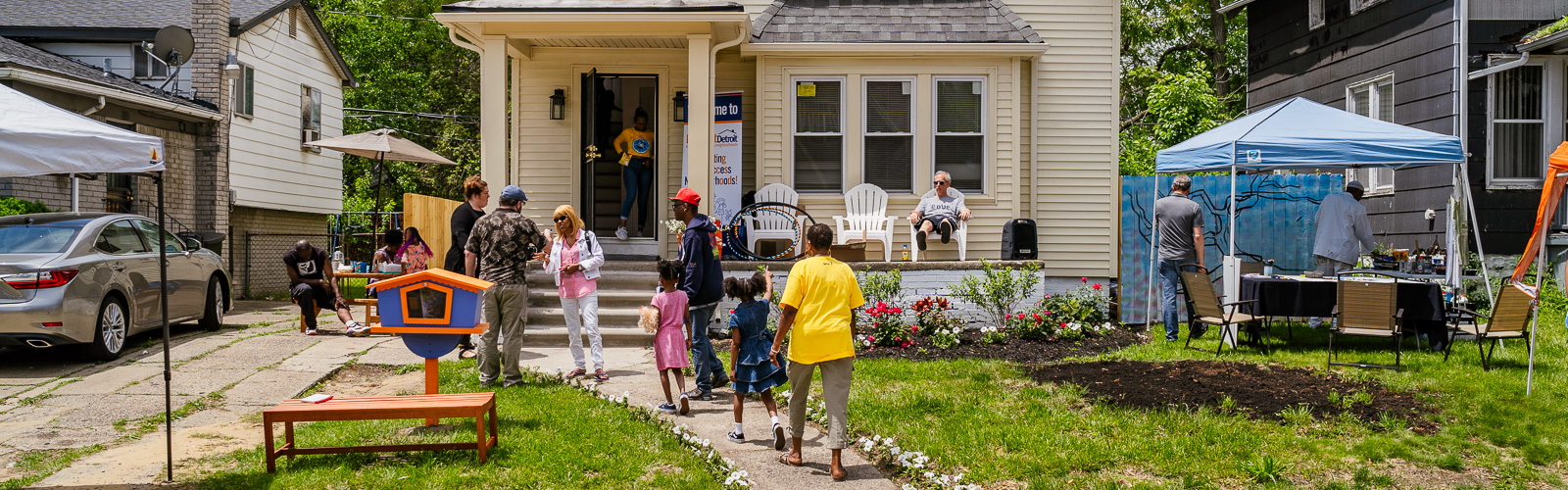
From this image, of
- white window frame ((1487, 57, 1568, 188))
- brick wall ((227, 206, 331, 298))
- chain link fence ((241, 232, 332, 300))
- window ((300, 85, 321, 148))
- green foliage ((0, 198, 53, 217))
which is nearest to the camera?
green foliage ((0, 198, 53, 217))

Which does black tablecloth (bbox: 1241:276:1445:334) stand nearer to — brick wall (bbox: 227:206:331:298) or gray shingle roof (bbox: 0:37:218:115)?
gray shingle roof (bbox: 0:37:218:115)

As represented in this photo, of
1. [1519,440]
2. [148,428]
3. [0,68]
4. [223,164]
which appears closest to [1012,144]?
[1519,440]

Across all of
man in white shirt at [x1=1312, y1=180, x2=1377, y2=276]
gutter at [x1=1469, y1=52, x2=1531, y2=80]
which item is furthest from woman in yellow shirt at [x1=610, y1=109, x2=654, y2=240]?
gutter at [x1=1469, y1=52, x2=1531, y2=80]

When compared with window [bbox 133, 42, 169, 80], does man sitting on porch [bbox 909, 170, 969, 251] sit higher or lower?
lower

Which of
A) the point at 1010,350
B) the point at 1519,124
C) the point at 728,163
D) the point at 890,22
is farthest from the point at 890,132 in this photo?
the point at 1519,124

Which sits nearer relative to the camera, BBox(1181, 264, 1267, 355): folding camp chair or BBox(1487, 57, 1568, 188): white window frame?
BBox(1181, 264, 1267, 355): folding camp chair

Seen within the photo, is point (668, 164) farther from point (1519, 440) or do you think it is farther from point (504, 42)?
point (1519, 440)

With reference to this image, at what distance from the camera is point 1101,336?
1039 centimetres

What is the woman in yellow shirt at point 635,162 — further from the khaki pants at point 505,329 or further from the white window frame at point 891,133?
the khaki pants at point 505,329

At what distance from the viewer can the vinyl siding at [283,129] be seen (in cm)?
1791

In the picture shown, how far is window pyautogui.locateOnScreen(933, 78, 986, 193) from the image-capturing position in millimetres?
11945

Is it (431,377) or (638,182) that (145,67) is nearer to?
(638,182)

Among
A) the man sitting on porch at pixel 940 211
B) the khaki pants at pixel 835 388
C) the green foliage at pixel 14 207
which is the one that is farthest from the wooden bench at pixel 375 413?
the green foliage at pixel 14 207

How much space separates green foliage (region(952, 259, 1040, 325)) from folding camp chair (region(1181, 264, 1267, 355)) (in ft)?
5.52
